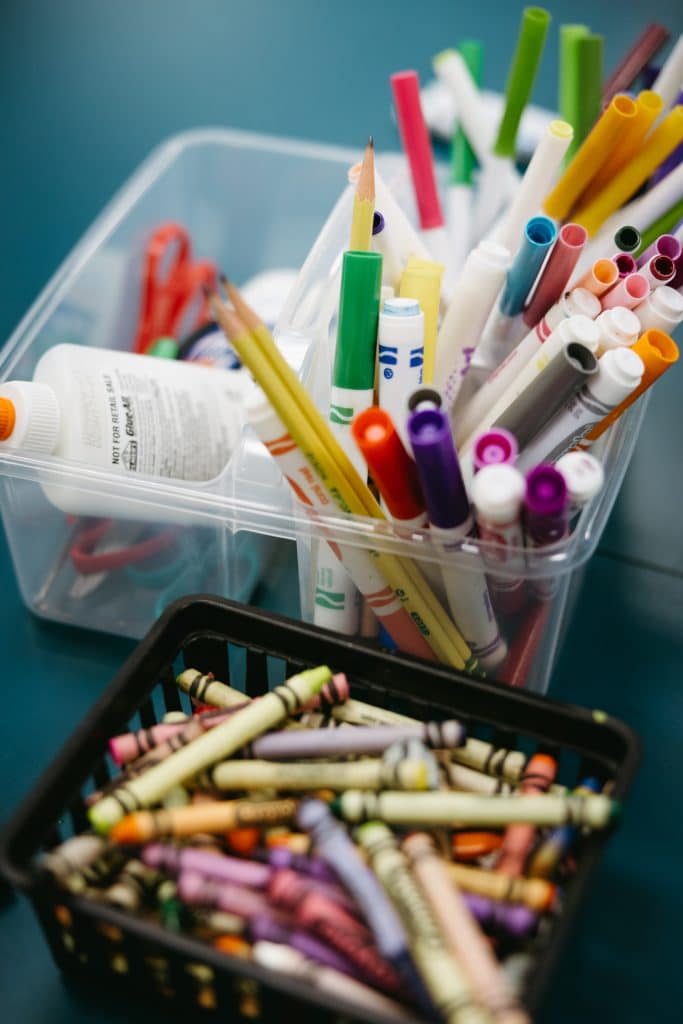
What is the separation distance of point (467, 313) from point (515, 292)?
0.04m

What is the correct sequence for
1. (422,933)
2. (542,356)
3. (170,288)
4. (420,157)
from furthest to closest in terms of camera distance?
(170,288) < (420,157) < (542,356) < (422,933)

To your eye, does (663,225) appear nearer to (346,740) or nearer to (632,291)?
(632,291)

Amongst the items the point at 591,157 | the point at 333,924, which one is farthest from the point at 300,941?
the point at 591,157

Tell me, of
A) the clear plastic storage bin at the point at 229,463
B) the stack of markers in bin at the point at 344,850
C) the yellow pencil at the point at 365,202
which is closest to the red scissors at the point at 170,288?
the clear plastic storage bin at the point at 229,463

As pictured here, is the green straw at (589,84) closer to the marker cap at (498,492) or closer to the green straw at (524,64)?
the green straw at (524,64)

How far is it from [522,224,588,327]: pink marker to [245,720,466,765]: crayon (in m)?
0.21

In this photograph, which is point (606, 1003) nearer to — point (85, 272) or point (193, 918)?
point (193, 918)

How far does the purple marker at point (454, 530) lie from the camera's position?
0.36 meters

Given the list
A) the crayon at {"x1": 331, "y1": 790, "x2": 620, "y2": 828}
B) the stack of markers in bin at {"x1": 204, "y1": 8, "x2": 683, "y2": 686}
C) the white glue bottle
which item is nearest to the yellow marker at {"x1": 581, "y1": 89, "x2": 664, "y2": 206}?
the stack of markers in bin at {"x1": 204, "y1": 8, "x2": 683, "y2": 686}

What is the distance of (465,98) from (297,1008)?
0.54m

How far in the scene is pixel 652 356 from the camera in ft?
1.30

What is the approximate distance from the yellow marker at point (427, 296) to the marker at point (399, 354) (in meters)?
0.03

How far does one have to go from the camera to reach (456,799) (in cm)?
35

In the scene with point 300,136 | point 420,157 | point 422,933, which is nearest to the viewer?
point 422,933
